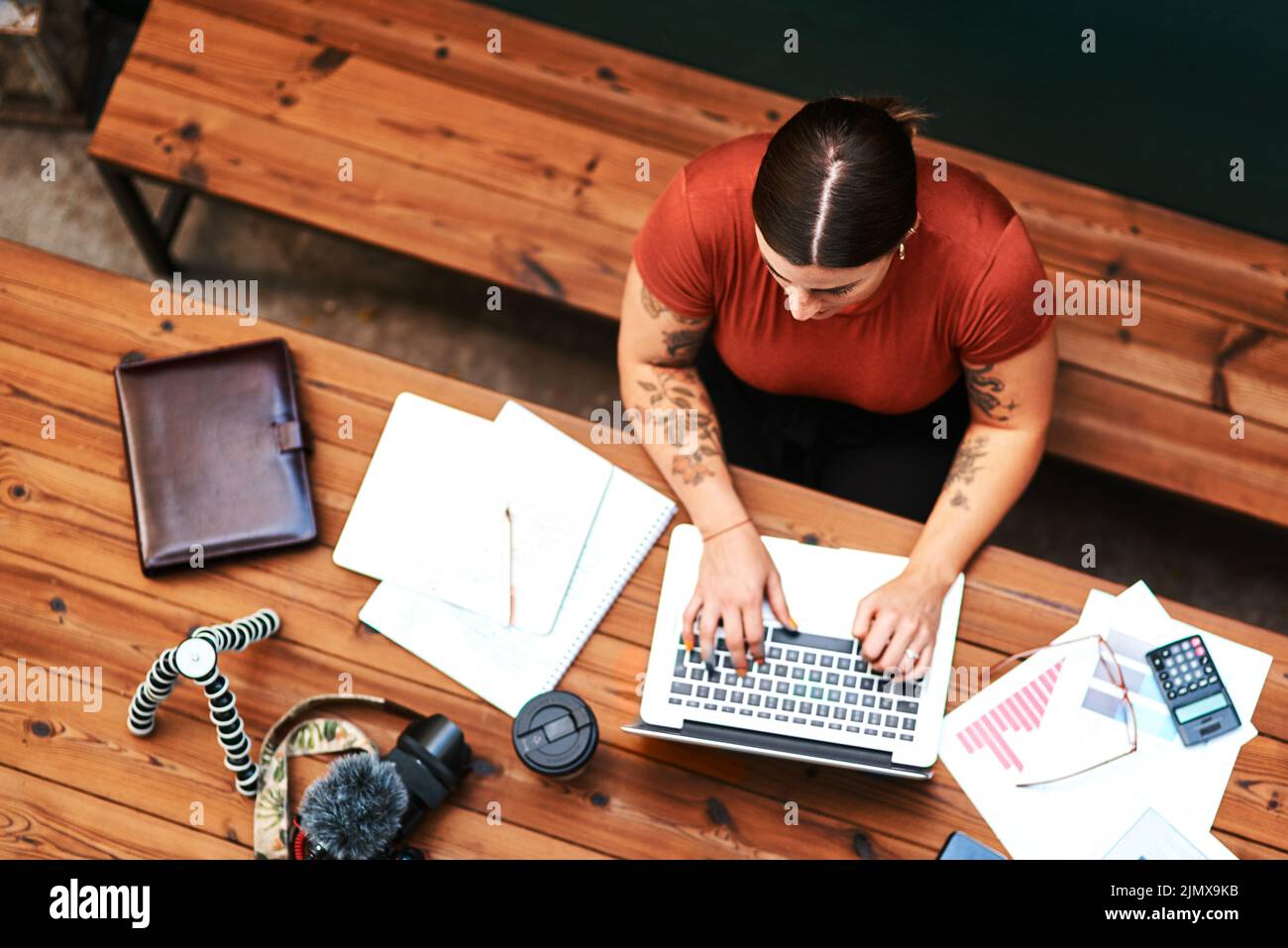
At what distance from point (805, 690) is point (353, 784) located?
56 centimetres

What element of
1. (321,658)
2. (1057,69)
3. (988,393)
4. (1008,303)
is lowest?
(321,658)

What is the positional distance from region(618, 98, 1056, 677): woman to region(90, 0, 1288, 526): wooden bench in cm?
33

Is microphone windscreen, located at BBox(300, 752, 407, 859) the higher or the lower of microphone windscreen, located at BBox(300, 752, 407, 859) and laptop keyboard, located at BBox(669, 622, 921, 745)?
the lower

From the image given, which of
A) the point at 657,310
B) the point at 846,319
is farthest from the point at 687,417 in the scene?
the point at 846,319

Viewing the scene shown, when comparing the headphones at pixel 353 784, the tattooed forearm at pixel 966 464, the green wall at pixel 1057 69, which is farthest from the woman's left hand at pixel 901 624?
the green wall at pixel 1057 69

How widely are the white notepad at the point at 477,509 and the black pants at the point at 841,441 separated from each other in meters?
0.37

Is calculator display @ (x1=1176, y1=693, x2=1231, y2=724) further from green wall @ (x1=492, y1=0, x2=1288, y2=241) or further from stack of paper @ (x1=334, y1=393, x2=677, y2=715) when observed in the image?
green wall @ (x1=492, y1=0, x2=1288, y2=241)

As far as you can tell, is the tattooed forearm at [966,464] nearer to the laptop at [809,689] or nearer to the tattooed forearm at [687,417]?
the laptop at [809,689]

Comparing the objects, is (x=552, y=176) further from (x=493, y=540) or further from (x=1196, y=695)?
(x=1196, y=695)

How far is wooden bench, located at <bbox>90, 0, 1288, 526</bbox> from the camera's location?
181 centimetres

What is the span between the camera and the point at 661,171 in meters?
1.92

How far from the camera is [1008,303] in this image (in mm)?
1368

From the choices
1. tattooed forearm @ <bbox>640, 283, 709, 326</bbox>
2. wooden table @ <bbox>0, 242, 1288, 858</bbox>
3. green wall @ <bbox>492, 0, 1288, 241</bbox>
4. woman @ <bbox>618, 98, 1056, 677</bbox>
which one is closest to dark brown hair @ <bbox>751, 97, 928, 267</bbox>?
woman @ <bbox>618, 98, 1056, 677</bbox>
